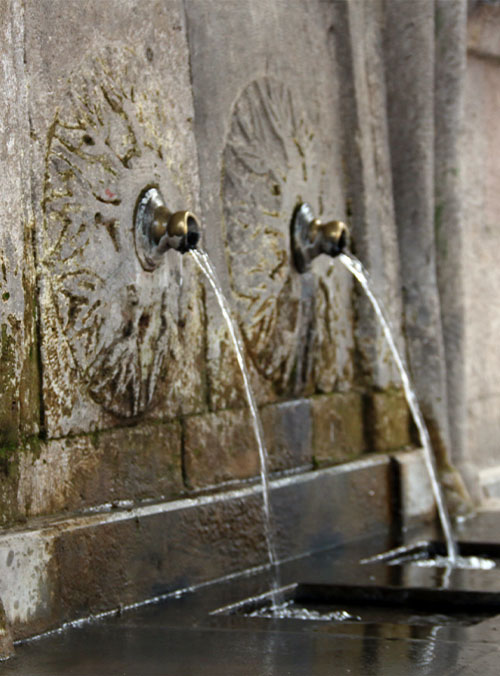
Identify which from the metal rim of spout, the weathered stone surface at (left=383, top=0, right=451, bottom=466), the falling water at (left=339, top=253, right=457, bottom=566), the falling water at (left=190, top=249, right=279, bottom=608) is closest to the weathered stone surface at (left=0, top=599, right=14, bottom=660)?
the falling water at (left=190, top=249, right=279, bottom=608)

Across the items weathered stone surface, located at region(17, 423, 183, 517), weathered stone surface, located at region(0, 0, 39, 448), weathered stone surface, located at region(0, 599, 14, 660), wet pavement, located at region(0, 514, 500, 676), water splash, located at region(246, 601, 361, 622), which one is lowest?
water splash, located at region(246, 601, 361, 622)

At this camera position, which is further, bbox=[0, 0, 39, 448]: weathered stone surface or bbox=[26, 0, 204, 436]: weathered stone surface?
bbox=[26, 0, 204, 436]: weathered stone surface

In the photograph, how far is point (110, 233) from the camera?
138 inches

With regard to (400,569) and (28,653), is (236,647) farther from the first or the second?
(400,569)

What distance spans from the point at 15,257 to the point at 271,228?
1.40m

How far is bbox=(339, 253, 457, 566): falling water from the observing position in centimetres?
461

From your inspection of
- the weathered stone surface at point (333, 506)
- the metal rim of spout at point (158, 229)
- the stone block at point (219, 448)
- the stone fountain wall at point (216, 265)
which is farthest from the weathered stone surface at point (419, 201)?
the metal rim of spout at point (158, 229)

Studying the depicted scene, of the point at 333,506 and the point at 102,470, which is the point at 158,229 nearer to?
the point at 102,470

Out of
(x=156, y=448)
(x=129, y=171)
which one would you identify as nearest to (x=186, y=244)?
(x=129, y=171)

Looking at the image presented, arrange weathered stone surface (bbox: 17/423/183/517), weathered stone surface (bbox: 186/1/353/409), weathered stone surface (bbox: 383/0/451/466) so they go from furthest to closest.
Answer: weathered stone surface (bbox: 383/0/451/466)
weathered stone surface (bbox: 186/1/353/409)
weathered stone surface (bbox: 17/423/183/517)

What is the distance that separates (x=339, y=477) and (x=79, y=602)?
4.98ft

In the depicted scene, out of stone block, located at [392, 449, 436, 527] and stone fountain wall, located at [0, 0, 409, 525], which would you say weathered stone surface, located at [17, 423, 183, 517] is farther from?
stone block, located at [392, 449, 436, 527]

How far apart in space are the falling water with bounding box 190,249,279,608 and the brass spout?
1.85ft

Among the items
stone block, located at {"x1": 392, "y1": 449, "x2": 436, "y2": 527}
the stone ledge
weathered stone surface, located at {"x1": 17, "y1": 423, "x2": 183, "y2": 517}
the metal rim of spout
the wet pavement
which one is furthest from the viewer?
stone block, located at {"x1": 392, "y1": 449, "x2": 436, "y2": 527}
